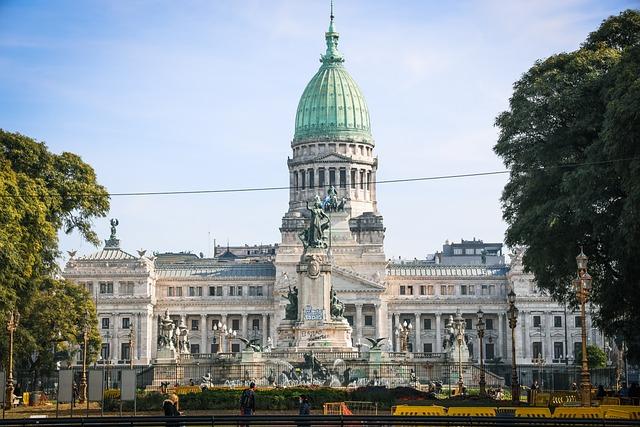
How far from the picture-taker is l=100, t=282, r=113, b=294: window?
172 metres

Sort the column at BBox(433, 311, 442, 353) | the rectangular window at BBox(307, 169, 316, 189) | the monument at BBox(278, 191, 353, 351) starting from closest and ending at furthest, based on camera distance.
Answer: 1. the monument at BBox(278, 191, 353, 351)
2. the column at BBox(433, 311, 442, 353)
3. the rectangular window at BBox(307, 169, 316, 189)

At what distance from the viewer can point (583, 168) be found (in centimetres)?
6088

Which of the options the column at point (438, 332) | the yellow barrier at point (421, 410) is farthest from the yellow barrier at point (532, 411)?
the column at point (438, 332)

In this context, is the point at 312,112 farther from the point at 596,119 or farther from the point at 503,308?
the point at 596,119

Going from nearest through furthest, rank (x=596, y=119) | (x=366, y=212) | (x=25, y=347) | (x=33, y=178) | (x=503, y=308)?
(x=596, y=119) < (x=33, y=178) < (x=25, y=347) < (x=503, y=308) < (x=366, y=212)

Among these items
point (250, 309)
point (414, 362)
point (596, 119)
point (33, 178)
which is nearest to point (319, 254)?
point (414, 362)

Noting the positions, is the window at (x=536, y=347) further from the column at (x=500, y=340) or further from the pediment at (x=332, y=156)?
the pediment at (x=332, y=156)

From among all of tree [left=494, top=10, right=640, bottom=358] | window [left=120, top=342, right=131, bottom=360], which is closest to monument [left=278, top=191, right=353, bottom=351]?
tree [left=494, top=10, right=640, bottom=358]

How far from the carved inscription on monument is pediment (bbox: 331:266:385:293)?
282ft

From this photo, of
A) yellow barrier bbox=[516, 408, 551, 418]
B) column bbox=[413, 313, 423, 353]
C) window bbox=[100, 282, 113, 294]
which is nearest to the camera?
yellow barrier bbox=[516, 408, 551, 418]

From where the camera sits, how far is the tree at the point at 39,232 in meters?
69.6

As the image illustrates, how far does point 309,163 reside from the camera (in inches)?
7785

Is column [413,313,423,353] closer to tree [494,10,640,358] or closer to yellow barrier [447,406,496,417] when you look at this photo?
tree [494,10,640,358]

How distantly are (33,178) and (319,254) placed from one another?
68.9 ft
